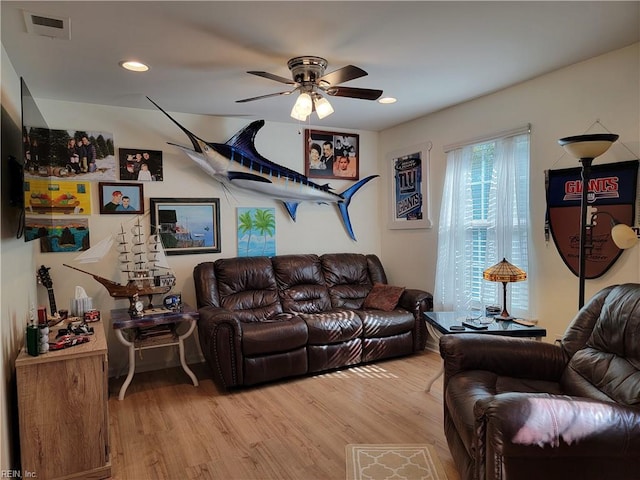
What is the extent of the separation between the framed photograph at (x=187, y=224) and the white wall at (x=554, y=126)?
231 cm

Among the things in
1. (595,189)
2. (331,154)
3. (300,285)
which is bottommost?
(300,285)

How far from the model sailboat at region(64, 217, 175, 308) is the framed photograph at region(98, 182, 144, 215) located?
0.14 m

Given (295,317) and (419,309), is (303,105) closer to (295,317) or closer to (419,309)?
(295,317)

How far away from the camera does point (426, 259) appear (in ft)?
14.6

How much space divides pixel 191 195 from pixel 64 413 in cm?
240

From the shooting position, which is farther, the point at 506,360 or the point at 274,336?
the point at 274,336

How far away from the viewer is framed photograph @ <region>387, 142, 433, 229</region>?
14.5ft

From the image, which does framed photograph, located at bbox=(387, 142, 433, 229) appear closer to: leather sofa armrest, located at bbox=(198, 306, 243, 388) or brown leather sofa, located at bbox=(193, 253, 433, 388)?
brown leather sofa, located at bbox=(193, 253, 433, 388)

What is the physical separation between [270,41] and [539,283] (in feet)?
8.84

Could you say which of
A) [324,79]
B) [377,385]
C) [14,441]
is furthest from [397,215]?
[14,441]

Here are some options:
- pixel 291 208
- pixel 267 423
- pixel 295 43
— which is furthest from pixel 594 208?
pixel 291 208

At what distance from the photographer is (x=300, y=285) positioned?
169 inches

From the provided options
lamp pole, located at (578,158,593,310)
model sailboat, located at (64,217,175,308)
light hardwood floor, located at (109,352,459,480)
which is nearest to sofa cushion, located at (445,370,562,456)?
light hardwood floor, located at (109,352,459,480)

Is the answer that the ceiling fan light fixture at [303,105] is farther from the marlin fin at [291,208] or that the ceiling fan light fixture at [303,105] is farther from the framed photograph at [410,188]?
the framed photograph at [410,188]
